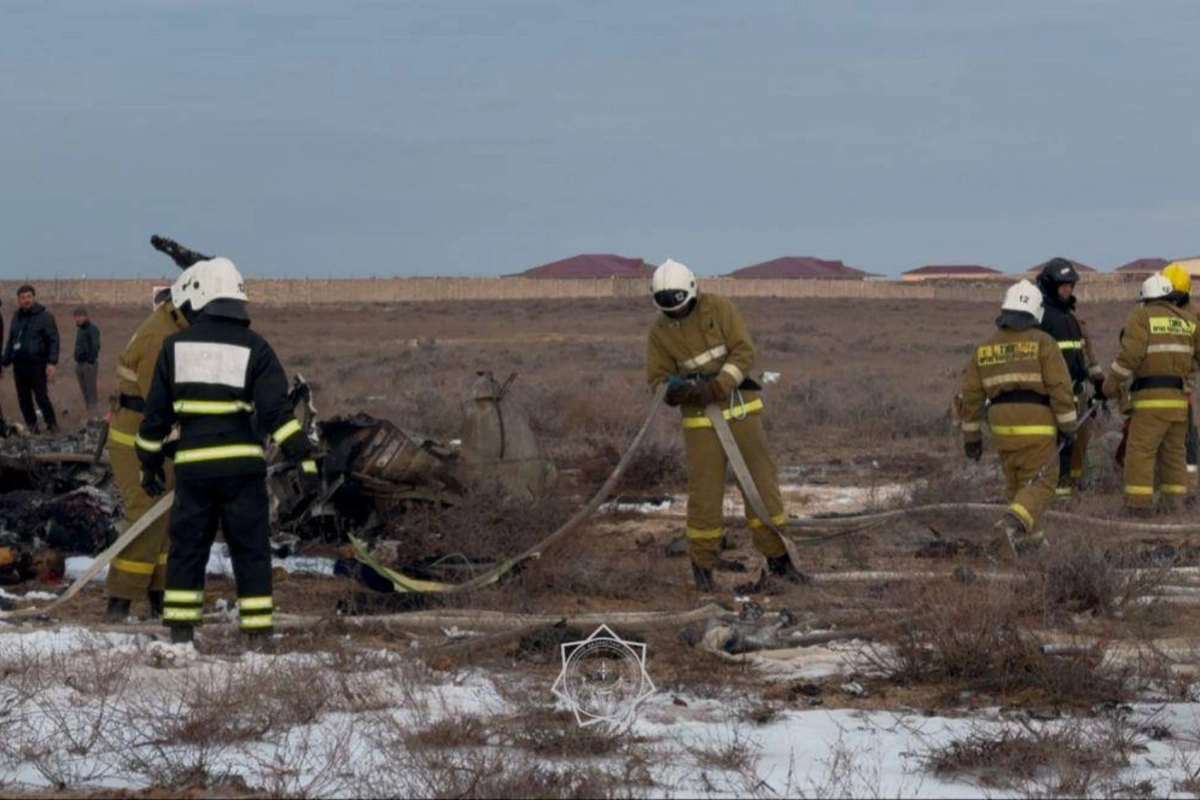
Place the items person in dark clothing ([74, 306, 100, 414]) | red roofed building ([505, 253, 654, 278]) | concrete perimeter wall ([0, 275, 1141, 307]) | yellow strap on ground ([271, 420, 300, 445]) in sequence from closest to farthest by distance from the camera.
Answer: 1. yellow strap on ground ([271, 420, 300, 445])
2. person in dark clothing ([74, 306, 100, 414])
3. concrete perimeter wall ([0, 275, 1141, 307])
4. red roofed building ([505, 253, 654, 278])

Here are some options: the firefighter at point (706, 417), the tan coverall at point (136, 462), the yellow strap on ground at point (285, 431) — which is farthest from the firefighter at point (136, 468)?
the firefighter at point (706, 417)

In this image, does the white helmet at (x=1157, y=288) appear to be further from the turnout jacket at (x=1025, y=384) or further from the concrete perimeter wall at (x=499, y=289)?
the concrete perimeter wall at (x=499, y=289)

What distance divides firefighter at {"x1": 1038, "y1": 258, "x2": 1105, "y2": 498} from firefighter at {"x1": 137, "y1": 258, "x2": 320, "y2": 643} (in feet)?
21.7

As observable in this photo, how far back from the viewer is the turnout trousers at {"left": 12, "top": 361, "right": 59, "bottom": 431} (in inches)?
766

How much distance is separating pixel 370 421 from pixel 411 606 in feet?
9.25

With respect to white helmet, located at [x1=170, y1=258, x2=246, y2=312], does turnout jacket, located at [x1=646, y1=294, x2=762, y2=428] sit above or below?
below

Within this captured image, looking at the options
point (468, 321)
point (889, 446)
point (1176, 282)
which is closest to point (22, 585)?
point (1176, 282)

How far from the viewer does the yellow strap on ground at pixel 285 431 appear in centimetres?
829

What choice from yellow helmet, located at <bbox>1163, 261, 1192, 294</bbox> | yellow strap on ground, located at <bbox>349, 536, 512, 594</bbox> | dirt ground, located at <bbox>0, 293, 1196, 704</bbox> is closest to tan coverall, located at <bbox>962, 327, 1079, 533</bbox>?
dirt ground, located at <bbox>0, 293, 1196, 704</bbox>

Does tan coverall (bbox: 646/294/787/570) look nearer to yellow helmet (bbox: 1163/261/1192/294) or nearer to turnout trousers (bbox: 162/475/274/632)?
turnout trousers (bbox: 162/475/274/632)

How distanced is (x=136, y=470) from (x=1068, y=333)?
22.8 feet

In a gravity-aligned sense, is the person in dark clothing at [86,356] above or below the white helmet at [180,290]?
below

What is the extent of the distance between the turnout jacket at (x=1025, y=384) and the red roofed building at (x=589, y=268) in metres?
80.7

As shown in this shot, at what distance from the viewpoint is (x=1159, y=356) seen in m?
13.1
